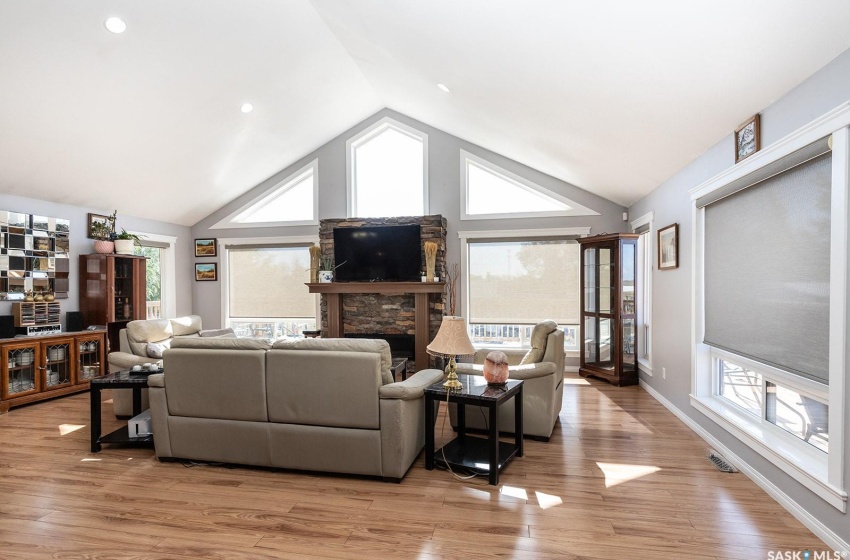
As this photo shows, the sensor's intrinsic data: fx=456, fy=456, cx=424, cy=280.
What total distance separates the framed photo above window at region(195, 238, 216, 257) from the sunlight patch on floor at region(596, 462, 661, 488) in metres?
7.13

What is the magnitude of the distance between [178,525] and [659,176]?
5.15 meters

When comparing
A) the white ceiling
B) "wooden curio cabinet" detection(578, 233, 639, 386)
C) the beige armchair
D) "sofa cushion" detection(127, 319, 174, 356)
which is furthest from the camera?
"wooden curio cabinet" detection(578, 233, 639, 386)

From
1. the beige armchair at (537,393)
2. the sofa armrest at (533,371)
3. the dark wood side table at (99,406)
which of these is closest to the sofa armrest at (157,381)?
the dark wood side table at (99,406)

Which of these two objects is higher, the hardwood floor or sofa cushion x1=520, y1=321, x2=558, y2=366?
sofa cushion x1=520, y1=321, x2=558, y2=366

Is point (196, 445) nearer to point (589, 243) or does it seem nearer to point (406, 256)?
point (406, 256)

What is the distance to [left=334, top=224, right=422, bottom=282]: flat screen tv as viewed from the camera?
6.89 m

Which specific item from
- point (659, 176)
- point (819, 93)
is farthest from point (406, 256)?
point (819, 93)

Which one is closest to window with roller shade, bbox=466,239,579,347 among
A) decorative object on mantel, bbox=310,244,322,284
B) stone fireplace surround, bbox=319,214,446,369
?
stone fireplace surround, bbox=319,214,446,369

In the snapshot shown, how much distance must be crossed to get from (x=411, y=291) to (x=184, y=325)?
300 centimetres

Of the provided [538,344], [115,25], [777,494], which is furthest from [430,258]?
[777,494]

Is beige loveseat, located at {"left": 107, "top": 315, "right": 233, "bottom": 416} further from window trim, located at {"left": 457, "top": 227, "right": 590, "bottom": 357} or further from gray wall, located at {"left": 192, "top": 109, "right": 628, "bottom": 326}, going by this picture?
window trim, located at {"left": 457, "top": 227, "right": 590, "bottom": 357}

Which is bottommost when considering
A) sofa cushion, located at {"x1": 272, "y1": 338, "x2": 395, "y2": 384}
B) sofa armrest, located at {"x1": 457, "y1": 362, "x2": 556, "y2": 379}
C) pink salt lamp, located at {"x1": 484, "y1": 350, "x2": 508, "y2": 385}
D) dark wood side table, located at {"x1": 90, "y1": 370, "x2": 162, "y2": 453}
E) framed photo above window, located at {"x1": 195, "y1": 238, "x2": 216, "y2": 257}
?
dark wood side table, located at {"x1": 90, "y1": 370, "x2": 162, "y2": 453}

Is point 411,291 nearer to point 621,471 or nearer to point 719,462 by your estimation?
point 621,471

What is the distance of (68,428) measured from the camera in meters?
4.26
